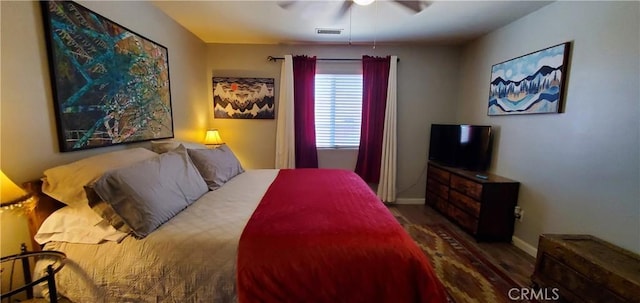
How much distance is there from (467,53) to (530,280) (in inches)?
112

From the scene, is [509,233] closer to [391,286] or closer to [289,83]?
[391,286]

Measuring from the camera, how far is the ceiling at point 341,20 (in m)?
2.30

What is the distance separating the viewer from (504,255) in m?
2.31

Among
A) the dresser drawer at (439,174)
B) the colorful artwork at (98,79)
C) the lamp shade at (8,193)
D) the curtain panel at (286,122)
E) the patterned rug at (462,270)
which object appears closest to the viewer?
the lamp shade at (8,193)

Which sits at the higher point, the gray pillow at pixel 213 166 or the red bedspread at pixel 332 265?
the gray pillow at pixel 213 166

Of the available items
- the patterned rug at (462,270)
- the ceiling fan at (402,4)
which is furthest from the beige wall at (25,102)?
the patterned rug at (462,270)

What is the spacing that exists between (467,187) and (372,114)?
5.08ft

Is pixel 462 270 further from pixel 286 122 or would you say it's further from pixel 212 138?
pixel 212 138

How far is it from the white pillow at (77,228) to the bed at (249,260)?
0.02 m

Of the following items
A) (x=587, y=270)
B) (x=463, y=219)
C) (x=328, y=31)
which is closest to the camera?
(x=587, y=270)

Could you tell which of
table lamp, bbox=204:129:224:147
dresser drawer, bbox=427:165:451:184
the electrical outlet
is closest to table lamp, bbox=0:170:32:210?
table lamp, bbox=204:129:224:147

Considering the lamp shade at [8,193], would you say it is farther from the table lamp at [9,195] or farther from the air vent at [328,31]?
the air vent at [328,31]

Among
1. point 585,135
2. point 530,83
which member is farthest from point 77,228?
point 530,83

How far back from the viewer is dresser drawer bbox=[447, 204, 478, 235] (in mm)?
2590
